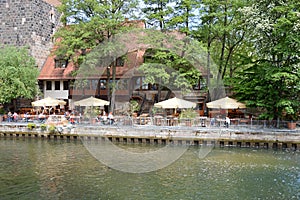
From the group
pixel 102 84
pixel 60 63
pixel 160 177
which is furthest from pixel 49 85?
pixel 160 177

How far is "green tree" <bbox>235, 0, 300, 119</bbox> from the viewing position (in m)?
22.1

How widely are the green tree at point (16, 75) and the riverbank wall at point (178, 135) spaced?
6247 mm

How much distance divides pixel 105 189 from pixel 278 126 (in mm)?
14301

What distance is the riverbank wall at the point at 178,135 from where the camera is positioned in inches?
849

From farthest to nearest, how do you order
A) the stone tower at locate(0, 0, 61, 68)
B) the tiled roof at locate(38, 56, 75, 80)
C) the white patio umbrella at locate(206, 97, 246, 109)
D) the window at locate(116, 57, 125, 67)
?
the stone tower at locate(0, 0, 61, 68) < the tiled roof at locate(38, 56, 75, 80) < the window at locate(116, 57, 125, 67) < the white patio umbrella at locate(206, 97, 246, 109)

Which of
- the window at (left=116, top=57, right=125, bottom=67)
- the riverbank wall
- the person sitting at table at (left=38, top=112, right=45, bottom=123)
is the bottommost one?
the riverbank wall

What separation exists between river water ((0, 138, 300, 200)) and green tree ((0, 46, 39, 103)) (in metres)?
12.7

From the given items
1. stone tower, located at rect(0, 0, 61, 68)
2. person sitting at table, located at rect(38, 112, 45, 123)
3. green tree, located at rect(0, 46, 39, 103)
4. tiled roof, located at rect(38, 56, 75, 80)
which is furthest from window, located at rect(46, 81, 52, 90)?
person sitting at table, located at rect(38, 112, 45, 123)

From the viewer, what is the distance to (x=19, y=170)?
16.1m

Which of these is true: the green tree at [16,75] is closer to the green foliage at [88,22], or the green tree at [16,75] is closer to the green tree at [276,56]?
the green foliage at [88,22]

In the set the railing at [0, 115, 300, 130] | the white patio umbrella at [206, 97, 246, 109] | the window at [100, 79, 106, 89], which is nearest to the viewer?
the railing at [0, 115, 300, 130]

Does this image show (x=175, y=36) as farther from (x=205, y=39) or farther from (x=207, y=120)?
(x=207, y=120)

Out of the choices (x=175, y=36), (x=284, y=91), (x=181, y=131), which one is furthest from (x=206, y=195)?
(x=175, y=36)

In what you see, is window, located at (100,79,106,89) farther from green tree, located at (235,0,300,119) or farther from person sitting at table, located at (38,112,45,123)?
green tree, located at (235,0,300,119)
